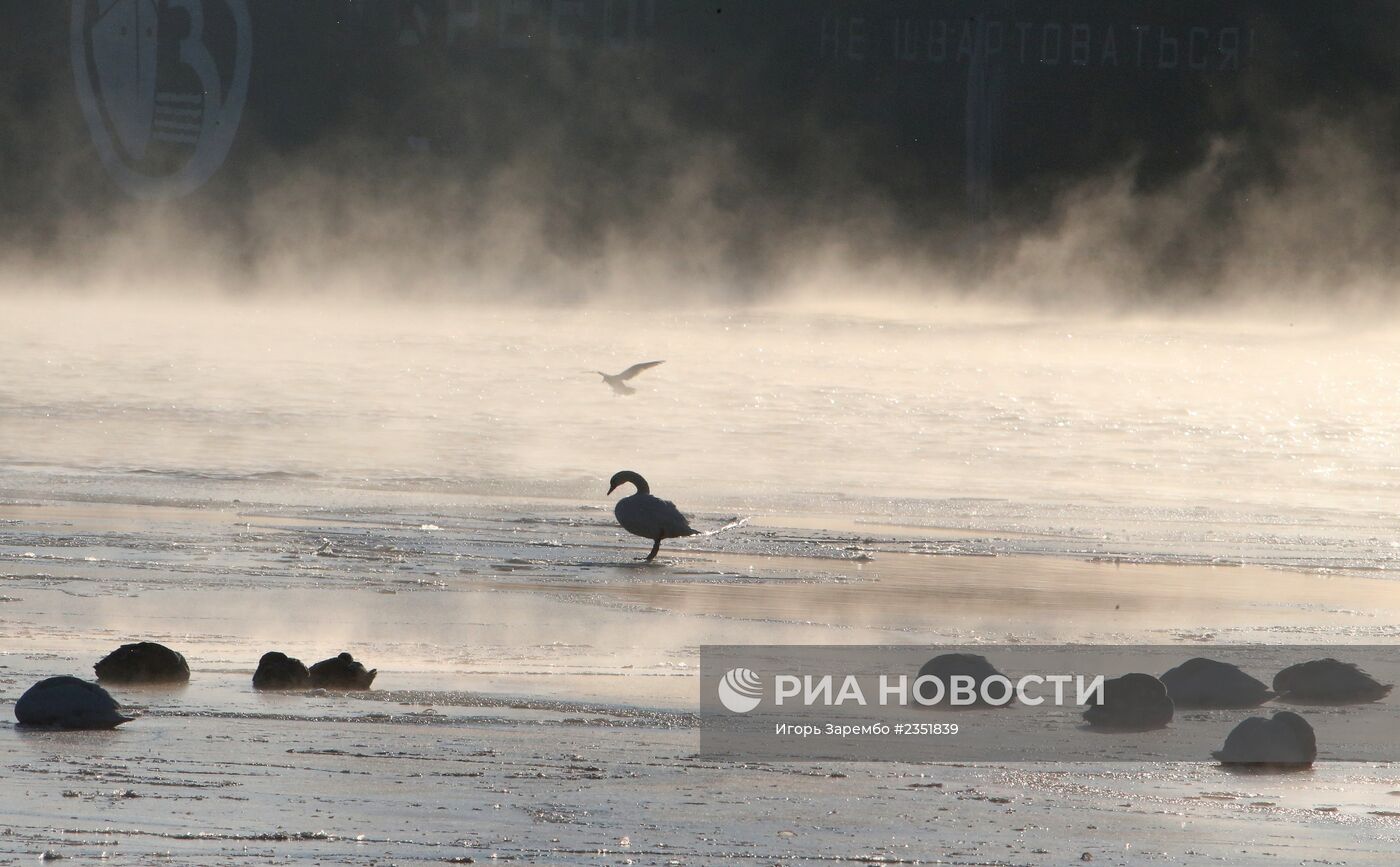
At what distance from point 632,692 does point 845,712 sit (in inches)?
25.0

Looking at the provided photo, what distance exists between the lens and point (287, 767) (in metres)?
4.89

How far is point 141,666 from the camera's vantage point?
5.84 m

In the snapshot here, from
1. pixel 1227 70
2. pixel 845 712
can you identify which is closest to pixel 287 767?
pixel 845 712

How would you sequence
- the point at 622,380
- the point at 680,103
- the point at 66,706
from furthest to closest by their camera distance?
the point at 680,103 → the point at 622,380 → the point at 66,706

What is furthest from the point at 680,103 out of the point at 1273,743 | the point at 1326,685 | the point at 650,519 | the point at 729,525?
the point at 1273,743

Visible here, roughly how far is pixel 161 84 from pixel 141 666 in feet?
91.5

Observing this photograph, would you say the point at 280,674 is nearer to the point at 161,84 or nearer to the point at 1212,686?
the point at 1212,686

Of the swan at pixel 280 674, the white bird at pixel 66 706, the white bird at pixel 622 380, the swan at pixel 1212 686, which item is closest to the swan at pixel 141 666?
the swan at pixel 280 674

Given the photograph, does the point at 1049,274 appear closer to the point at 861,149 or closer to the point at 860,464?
the point at 861,149

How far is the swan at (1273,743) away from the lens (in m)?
5.34

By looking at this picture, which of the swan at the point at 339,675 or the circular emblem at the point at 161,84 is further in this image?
the circular emblem at the point at 161,84

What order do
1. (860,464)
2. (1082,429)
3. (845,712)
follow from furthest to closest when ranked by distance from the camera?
(1082,429) → (860,464) → (845,712)

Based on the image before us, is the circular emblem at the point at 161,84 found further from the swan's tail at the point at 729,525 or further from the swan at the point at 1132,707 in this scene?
the swan at the point at 1132,707

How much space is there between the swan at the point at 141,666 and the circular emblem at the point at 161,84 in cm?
2776
